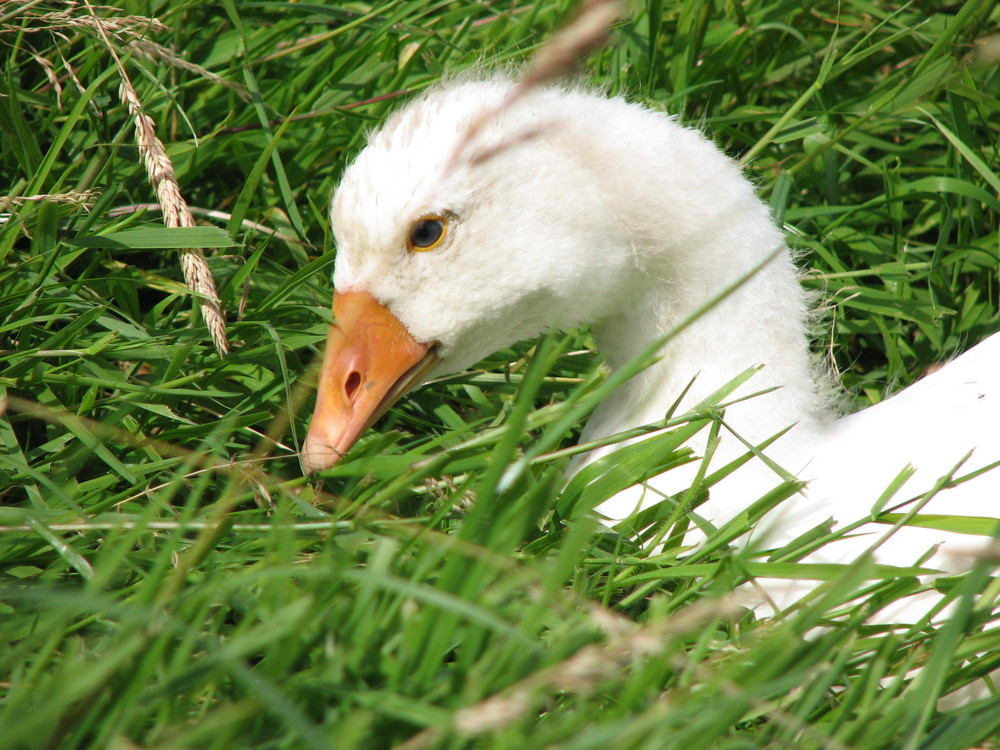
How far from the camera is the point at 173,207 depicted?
2730 mm

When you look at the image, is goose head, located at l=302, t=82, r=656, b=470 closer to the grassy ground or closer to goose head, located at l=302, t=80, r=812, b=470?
goose head, located at l=302, t=80, r=812, b=470

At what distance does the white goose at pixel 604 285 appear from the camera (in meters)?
2.43

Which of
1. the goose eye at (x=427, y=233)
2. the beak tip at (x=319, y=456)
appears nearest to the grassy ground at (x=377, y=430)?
the beak tip at (x=319, y=456)

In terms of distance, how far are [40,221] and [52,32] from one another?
2.29 feet

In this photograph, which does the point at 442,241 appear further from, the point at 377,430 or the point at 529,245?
the point at 377,430

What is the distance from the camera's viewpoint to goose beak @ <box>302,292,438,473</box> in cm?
249

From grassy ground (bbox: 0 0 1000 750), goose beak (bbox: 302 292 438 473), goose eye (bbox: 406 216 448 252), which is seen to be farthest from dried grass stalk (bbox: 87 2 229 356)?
goose eye (bbox: 406 216 448 252)

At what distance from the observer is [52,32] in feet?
9.91

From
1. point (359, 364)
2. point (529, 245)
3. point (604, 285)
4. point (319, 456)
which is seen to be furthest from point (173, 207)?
point (604, 285)

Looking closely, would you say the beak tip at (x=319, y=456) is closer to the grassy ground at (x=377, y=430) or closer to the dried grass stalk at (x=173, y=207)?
the grassy ground at (x=377, y=430)

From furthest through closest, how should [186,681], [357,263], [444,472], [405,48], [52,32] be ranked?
[405,48]
[52,32]
[357,263]
[444,472]
[186,681]

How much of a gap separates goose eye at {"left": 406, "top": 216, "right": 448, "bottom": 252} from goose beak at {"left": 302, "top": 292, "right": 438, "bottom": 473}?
18 cm

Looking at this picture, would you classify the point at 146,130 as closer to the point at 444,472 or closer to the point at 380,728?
the point at 444,472

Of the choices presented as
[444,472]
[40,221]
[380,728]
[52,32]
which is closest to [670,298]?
[444,472]
